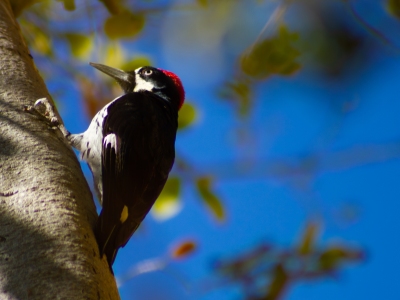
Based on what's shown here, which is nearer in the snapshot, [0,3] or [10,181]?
[10,181]

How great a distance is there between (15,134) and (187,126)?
1727mm

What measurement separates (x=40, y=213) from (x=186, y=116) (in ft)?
6.80

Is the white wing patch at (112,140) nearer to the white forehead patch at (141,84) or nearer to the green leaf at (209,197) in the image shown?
the green leaf at (209,197)

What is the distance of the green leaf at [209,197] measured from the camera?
3.70 m

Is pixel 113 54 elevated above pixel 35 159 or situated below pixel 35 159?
above

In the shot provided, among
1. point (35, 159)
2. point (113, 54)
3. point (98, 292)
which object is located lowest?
point (98, 292)

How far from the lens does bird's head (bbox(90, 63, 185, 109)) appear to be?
421 centimetres

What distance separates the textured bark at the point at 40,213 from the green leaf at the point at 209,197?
1403 millimetres

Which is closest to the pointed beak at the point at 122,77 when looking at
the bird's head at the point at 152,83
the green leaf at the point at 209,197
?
Result: the bird's head at the point at 152,83

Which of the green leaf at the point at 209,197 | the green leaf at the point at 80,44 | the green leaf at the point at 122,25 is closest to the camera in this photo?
the green leaf at the point at 122,25

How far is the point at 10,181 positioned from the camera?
2045 millimetres

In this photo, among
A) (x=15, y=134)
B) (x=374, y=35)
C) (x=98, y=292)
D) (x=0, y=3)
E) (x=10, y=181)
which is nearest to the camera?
(x=98, y=292)

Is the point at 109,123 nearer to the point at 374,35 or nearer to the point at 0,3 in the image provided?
the point at 0,3

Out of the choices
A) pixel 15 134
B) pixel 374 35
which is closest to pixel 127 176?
pixel 15 134
